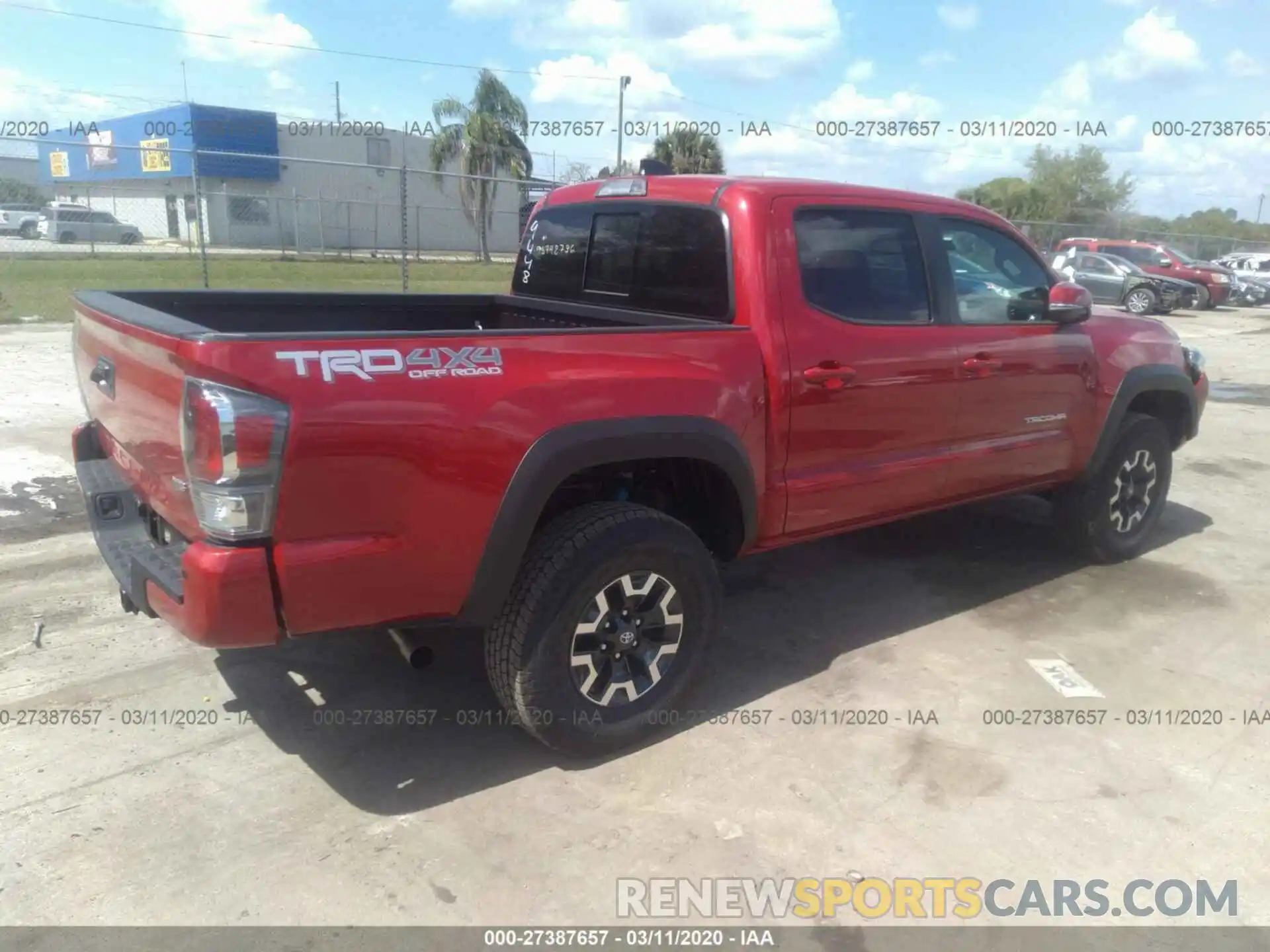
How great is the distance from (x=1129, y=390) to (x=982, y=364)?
1.33 meters

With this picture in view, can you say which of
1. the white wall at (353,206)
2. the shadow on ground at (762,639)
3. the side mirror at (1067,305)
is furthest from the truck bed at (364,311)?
the white wall at (353,206)

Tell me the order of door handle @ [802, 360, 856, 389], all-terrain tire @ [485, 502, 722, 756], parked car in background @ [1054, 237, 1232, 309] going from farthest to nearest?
1. parked car in background @ [1054, 237, 1232, 309]
2. door handle @ [802, 360, 856, 389]
3. all-terrain tire @ [485, 502, 722, 756]

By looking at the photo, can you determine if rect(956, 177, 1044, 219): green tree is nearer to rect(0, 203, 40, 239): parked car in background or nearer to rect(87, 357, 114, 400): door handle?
rect(0, 203, 40, 239): parked car in background

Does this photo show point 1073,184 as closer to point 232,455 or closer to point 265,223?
point 265,223

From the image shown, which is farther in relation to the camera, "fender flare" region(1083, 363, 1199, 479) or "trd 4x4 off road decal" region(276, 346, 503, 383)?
"fender flare" region(1083, 363, 1199, 479)

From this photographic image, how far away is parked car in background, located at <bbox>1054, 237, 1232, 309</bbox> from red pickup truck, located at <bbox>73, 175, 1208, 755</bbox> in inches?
809

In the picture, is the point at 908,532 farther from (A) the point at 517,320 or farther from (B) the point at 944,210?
(A) the point at 517,320

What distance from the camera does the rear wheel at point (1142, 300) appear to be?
22.7 meters

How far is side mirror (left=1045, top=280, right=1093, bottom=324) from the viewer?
4.58 meters

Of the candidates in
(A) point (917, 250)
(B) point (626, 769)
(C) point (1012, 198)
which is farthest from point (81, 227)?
(C) point (1012, 198)

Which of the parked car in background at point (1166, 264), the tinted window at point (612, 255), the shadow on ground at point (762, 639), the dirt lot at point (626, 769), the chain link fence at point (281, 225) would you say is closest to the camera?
the dirt lot at point (626, 769)

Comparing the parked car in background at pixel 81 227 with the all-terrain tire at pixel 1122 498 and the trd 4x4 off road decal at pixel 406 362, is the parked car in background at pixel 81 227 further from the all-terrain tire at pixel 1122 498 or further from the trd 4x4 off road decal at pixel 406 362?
the trd 4x4 off road decal at pixel 406 362

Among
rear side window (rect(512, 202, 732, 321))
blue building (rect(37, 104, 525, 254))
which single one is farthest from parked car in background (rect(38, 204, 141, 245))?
rear side window (rect(512, 202, 732, 321))

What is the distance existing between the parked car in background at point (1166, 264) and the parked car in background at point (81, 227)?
79.3 ft
